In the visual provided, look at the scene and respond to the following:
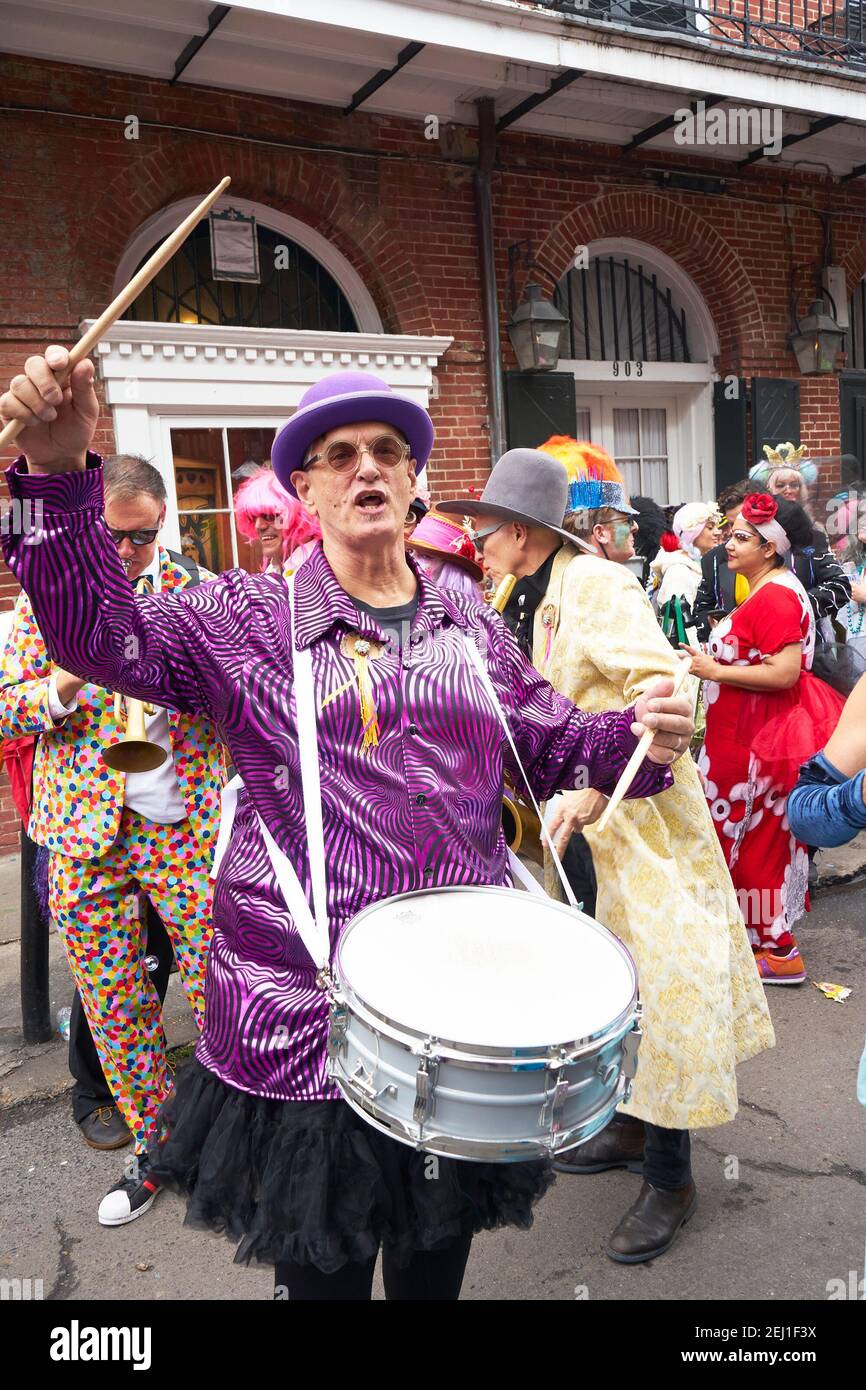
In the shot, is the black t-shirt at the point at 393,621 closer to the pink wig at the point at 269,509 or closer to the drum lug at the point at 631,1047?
the drum lug at the point at 631,1047

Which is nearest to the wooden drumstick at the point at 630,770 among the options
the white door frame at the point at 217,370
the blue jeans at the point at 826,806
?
the blue jeans at the point at 826,806

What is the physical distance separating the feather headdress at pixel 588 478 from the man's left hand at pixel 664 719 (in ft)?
4.09

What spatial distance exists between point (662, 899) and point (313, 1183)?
3.94ft

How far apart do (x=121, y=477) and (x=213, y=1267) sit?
2092mm

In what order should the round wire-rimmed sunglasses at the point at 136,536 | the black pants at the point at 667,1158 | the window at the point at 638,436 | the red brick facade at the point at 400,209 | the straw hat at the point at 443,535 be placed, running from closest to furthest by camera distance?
the black pants at the point at 667,1158, the round wire-rimmed sunglasses at the point at 136,536, the straw hat at the point at 443,535, the red brick facade at the point at 400,209, the window at the point at 638,436

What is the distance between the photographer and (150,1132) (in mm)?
2908

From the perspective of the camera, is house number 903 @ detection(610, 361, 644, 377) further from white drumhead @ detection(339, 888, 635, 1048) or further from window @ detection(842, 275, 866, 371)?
white drumhead @ detection(339, 888, 635, 1048)

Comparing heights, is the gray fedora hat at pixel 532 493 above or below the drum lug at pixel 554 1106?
above

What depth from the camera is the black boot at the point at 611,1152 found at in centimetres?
296

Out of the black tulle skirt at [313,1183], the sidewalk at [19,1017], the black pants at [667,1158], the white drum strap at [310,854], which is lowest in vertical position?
the sidewalk at [19,1017]

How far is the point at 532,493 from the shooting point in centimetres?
274

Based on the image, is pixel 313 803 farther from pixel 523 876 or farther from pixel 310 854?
pixel 523 876

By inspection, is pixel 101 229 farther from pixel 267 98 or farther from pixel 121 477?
pixel 121 477

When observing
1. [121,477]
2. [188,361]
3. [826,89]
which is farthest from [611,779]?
[826,89]
